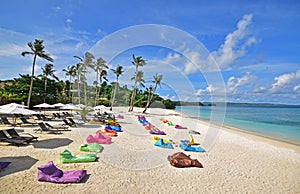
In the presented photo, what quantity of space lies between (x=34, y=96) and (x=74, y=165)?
87.9 ft

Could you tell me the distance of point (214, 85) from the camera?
9.59m

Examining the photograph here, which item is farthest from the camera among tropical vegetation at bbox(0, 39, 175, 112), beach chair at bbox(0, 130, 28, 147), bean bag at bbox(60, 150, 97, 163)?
tropical vegetation at bbox(0, 39, 175, 112)

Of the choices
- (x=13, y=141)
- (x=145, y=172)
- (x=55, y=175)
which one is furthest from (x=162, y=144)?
(x=13, y=141)

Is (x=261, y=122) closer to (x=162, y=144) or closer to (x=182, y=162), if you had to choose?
(x=162, y=144)

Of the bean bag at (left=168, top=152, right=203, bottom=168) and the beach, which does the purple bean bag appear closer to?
the beach

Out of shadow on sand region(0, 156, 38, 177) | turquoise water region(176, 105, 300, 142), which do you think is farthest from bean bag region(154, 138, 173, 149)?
turquoise water region(176, 105, 300, 142)

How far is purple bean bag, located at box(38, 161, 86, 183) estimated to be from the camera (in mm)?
4605

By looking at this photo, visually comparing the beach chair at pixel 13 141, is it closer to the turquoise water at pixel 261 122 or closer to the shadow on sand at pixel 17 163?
the shadow on sand at pixel 17 163

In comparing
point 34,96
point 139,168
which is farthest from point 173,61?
point 34,96

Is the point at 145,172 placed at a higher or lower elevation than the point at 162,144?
lower

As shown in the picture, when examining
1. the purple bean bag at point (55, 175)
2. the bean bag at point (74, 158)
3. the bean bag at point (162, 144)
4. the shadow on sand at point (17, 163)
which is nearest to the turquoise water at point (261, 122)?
the bean bag at point (162, 144)

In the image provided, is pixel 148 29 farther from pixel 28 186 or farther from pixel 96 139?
pixel 28 186

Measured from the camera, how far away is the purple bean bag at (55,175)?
4605mm

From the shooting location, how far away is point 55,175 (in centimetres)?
472
